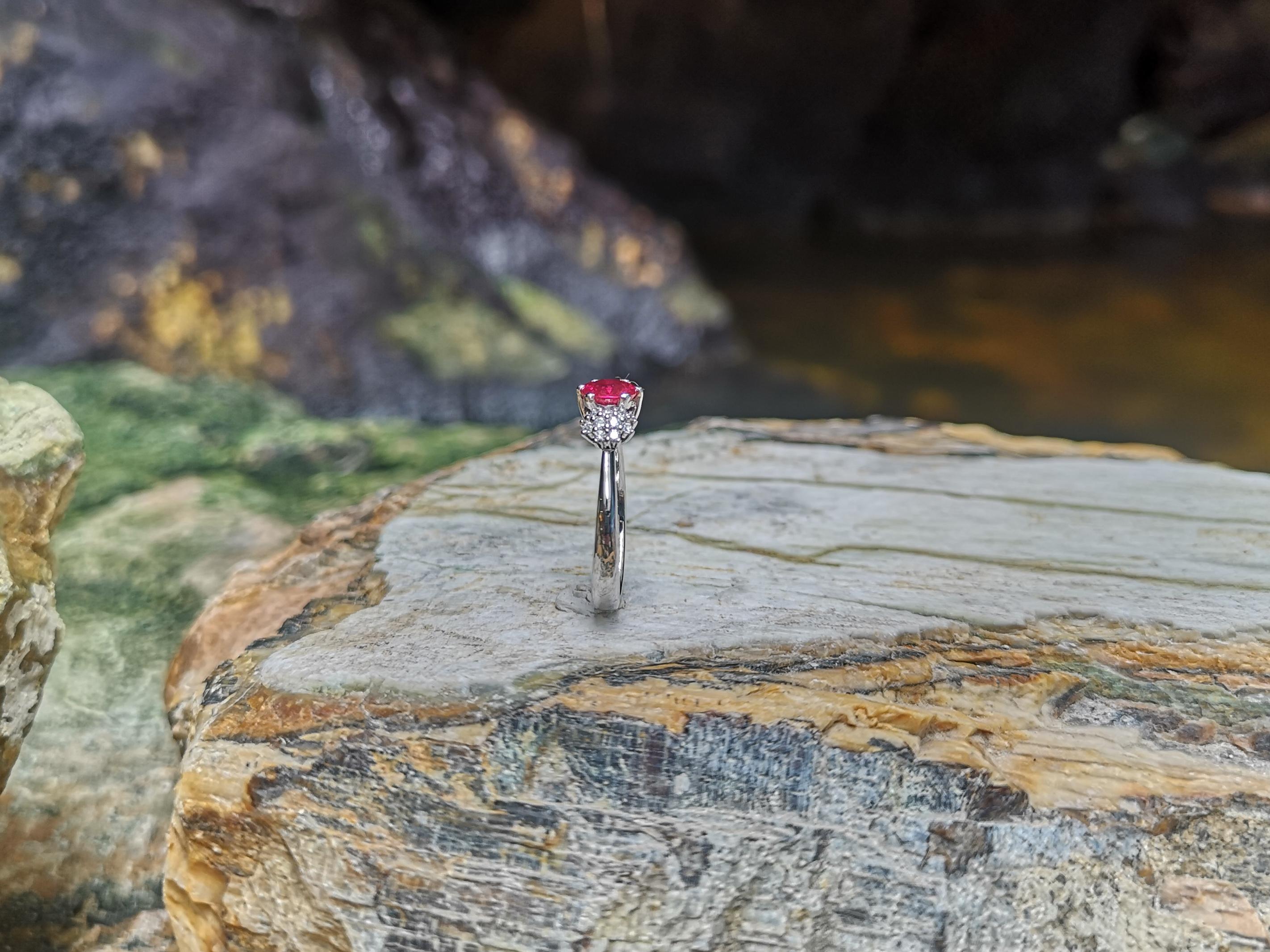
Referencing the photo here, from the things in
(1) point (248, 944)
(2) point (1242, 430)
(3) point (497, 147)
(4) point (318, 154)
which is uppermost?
(3) point (497, 147)

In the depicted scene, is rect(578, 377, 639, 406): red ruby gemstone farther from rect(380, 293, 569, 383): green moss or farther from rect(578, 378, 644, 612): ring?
rect(380, 293, 569, 383): green moss

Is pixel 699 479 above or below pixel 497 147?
below

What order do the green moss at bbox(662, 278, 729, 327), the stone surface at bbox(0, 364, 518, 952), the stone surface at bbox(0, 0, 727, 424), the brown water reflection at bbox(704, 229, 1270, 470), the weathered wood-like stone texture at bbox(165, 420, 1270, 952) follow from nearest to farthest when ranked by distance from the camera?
the weathered wood-like stone texture at bbox(165, 420, 1270, 952) < the stone surface at bbox(0, 364, 518, 952) < the stone surface at bbox(0, 0, 727, 424) < the brown water reflection at bbox(704, 229, 1270, 470) < the green moss at bbox(662, 278, 729, 327)

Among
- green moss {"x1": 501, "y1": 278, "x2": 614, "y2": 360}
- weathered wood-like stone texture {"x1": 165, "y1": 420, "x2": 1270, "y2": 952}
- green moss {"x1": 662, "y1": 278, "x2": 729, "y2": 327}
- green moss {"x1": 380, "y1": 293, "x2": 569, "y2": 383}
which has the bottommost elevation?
weathered wood-like stone texture {"x1": 165, "y1": 420, "x2": 1270, "y2": 952}

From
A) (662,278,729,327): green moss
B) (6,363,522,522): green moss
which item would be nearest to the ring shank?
(6,363,522,522): green moss

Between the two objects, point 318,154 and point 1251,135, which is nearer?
point 318,154

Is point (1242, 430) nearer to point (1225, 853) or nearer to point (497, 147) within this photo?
point (1225, 853)

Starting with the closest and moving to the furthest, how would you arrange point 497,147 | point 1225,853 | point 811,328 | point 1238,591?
1. point 1225,853
2. point 1238,591
3. point 497,147
4. point 811,328

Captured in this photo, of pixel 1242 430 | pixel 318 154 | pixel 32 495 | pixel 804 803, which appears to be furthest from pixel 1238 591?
pixel 318 154

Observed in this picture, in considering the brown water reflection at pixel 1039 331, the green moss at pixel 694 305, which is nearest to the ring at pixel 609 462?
the brown water reflection at pixel 1039 331
